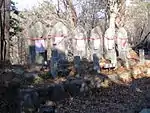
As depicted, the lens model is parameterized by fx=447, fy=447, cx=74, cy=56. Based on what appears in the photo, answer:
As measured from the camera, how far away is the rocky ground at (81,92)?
1181 cm

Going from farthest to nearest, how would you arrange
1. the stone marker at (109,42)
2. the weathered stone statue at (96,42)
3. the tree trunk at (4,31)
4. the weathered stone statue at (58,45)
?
the weathered stone statue at (96,42) < the stone marker at (109,42) < the weathered stone statue at (58,45) < the tree trunk at (4,31)

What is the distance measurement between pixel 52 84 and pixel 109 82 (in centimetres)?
301

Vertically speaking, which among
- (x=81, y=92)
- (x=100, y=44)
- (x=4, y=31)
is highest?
(x=4, y=31)

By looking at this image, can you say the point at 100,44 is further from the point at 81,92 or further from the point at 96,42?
the point at 81,92

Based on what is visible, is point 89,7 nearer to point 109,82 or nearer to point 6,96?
point 109,82

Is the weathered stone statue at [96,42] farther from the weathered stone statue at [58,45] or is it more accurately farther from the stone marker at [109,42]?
the weathered stone statue at [58,45]

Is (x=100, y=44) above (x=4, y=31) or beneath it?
beneath

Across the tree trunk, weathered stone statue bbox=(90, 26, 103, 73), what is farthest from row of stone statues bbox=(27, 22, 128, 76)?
the tree trunk

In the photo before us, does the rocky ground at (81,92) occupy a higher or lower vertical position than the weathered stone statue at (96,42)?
lower

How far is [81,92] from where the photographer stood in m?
13.8

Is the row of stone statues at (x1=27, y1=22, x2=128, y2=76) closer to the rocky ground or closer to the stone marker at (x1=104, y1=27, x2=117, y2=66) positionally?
the stone marker at (x1=104, y1=27, x2=117, y2=66)

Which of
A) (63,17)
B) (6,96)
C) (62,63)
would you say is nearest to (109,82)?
(62,63)

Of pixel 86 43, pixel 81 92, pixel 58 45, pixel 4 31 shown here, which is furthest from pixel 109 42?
pixel 81 92

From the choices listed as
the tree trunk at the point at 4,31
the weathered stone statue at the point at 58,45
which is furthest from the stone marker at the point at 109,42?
the tree trunk at the point at 4,31
